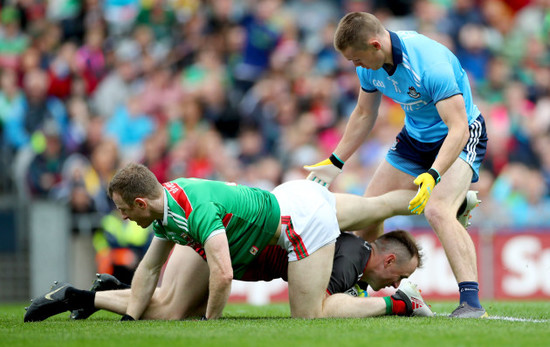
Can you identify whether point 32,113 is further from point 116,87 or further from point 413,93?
point 413,93

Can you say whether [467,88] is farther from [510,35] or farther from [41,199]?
[510,35]

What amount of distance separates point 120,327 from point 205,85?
8059mm

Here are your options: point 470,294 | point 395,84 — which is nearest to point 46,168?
point 395,84

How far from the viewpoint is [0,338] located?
5.49 meters

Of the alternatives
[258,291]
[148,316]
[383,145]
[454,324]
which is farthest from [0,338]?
[383,145]

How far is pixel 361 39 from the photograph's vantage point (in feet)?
21.1

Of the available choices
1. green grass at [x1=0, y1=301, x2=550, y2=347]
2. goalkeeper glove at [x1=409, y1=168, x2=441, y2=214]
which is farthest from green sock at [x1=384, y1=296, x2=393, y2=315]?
goalkeeper glove at [x1=409, y1=168, x2=441, y2=214]

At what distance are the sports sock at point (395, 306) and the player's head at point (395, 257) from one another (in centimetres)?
46

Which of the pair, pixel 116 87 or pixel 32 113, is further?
pixel 116 87

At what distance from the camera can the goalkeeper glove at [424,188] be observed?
615 centimetres

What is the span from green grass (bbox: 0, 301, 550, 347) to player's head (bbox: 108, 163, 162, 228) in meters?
0.82

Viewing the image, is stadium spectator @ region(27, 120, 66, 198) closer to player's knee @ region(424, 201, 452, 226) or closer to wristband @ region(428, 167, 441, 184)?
player's knee @ region(424, 201, 452, 226)

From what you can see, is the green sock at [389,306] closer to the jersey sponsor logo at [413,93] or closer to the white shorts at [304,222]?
the white shorts at [304,222]

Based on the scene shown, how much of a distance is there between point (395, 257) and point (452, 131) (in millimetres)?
1228
